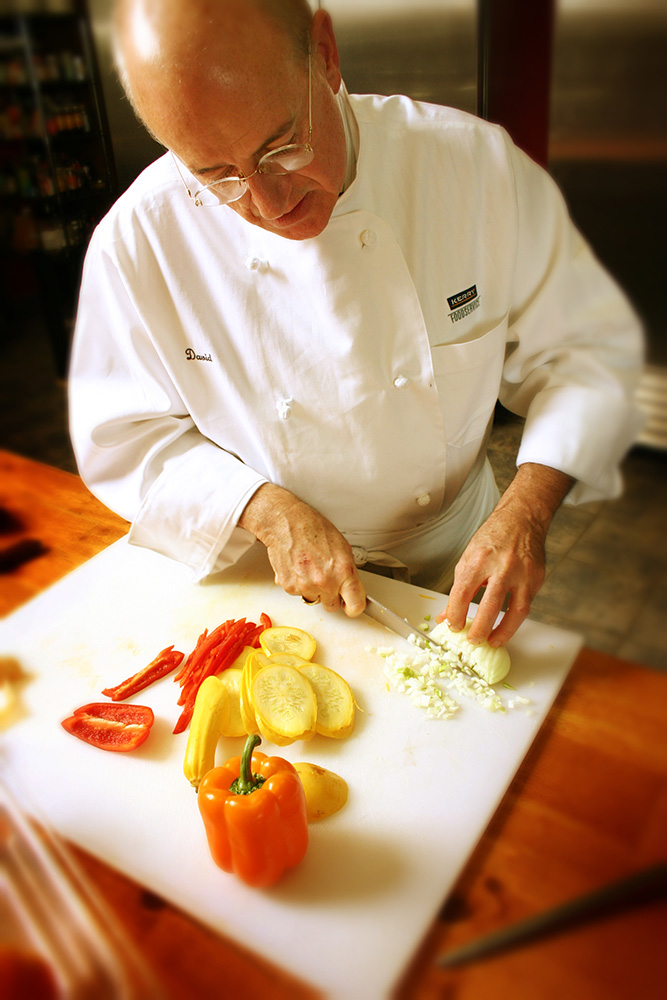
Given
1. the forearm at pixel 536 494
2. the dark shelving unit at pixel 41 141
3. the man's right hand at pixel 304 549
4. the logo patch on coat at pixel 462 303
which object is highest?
the dark shelving unit at pixel 41 141

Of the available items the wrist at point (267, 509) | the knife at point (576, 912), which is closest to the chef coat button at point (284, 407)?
the wrist at point (267, 509)

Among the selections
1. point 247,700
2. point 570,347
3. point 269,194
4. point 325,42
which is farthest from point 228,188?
point 247,700

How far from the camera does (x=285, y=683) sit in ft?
2.15

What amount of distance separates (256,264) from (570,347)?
0.36 metres

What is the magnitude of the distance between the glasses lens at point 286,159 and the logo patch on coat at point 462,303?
0.45 feet

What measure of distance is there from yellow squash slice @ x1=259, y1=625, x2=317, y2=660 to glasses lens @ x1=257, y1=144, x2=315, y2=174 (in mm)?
425

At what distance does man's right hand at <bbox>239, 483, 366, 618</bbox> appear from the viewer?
759mm

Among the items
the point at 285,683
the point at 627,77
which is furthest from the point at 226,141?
the point at 285,683

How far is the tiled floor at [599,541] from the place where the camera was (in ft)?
0.98

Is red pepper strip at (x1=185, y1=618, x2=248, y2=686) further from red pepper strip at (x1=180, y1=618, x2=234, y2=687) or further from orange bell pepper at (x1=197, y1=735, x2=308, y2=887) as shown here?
orange bell pepper at (x1=197, y1=735, x2=308, y2=887)

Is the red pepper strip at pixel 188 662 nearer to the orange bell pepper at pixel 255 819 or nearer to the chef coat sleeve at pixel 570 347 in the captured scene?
the orange bell pepper at pixel 255 819

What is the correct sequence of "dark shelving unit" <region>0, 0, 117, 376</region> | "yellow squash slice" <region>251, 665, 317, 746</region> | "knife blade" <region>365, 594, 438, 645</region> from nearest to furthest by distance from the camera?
"dark shelving unit" <region>0, 0, 117, 376</region> < "yellow squash slice" <region>251, 665, 317, 746</region> < "knife blade" <region>365, 594, 438, 645</region>

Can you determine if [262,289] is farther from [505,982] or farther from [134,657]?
[505,982]

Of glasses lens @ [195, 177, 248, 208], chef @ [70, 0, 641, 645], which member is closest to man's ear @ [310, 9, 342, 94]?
chef @ [70, 0, 641, 645]
